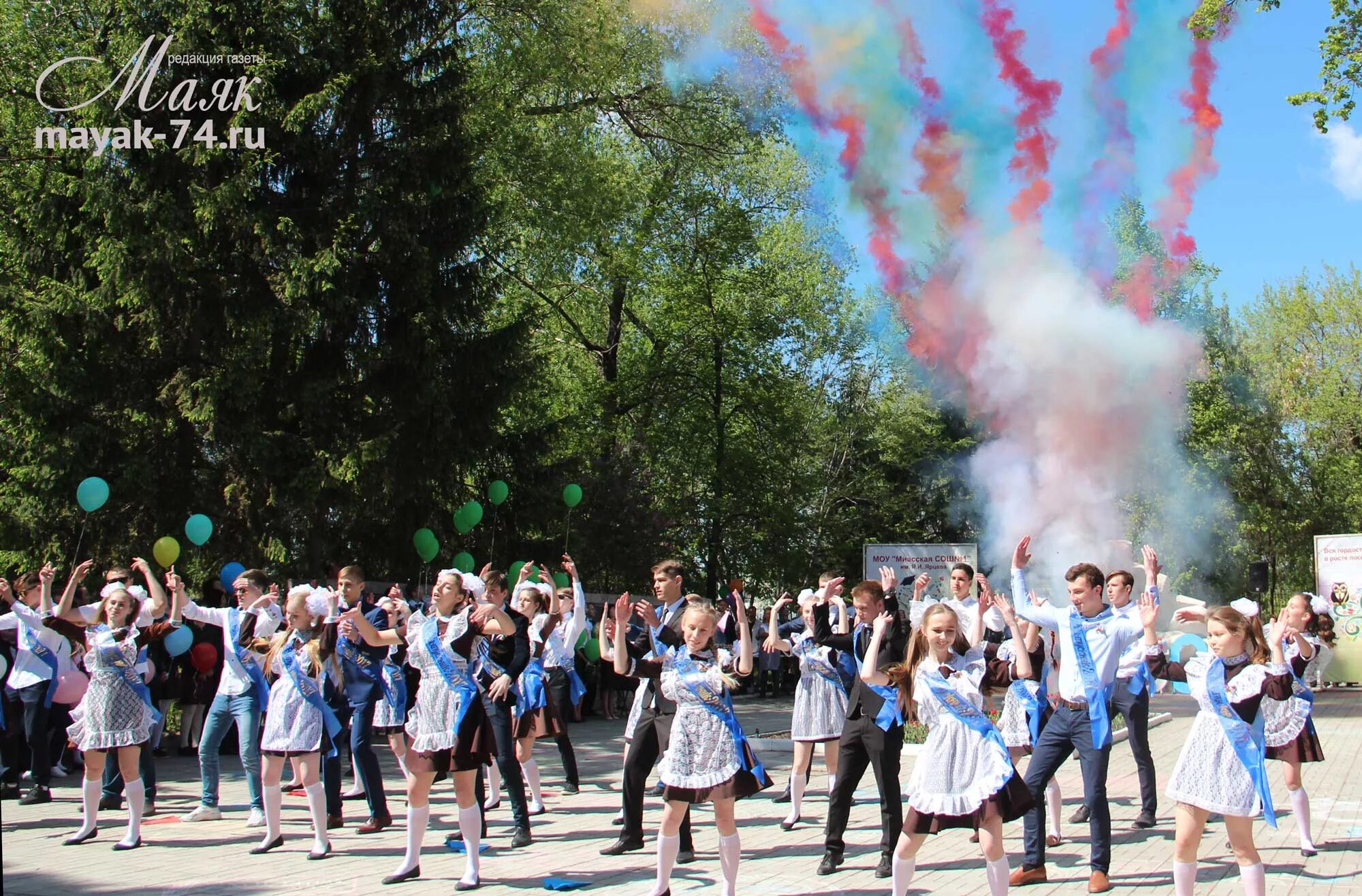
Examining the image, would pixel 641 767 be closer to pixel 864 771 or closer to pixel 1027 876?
pixel 864 771

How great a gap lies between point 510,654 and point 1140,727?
4.47 meters

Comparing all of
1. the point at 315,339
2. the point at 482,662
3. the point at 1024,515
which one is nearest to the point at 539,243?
the point at 315,339

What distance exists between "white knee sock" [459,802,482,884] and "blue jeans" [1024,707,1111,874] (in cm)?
323

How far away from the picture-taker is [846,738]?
24.7ft

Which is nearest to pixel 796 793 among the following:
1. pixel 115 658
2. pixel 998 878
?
pixel 998 878

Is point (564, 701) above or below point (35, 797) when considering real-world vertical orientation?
above

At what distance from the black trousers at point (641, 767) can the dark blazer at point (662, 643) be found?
2.3 inches

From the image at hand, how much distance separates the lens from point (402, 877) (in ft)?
23.4

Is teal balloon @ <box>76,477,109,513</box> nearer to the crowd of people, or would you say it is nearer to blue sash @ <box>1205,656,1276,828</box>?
the crowd of people

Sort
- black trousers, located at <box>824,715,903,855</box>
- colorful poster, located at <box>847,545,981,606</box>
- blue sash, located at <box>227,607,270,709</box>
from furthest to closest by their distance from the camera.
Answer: colorful poster, located at <box>847,545,981,606</box> < blue sash, located at <box>227,607,270,709</box> < black trousers, located at <box>824,715,903,855</box>

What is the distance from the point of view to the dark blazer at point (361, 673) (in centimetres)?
896

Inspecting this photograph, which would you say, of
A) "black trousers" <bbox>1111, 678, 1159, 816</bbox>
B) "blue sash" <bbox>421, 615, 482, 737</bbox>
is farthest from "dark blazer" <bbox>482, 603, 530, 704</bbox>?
"black trousers" <bbox>1111, 678, 1159, 816</bbox>

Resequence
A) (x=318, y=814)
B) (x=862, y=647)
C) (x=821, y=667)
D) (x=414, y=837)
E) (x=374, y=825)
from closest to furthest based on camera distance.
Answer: (x=414, y=837), (x=318, y=814), (x=862, y=647), (x=374, y=825), (x=821, y=667)

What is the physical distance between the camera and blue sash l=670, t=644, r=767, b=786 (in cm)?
659
